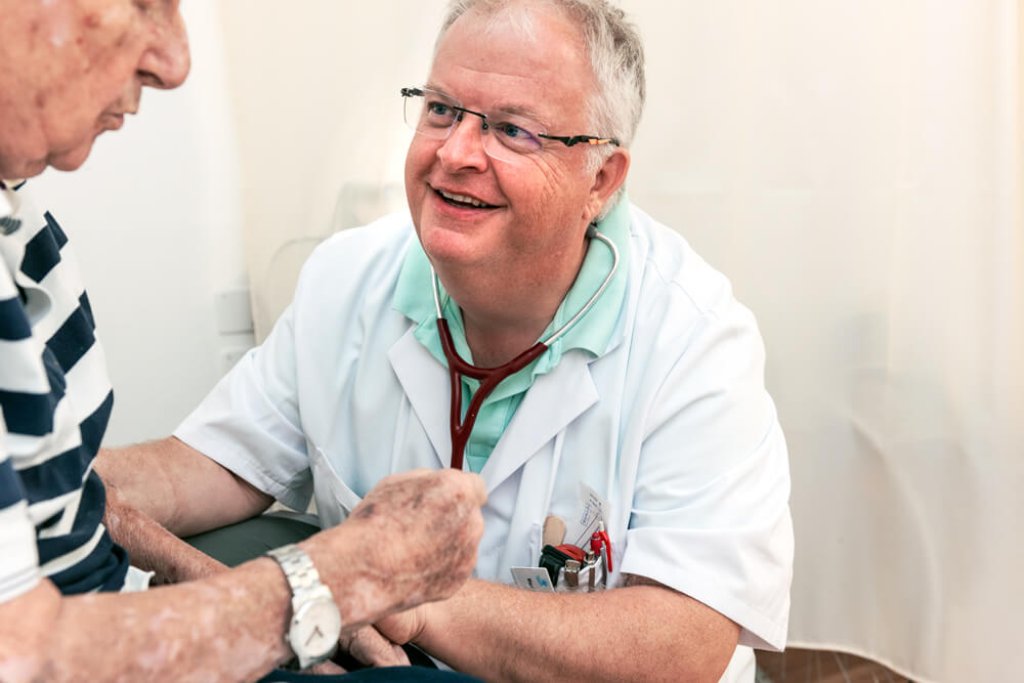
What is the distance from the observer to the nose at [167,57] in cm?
85

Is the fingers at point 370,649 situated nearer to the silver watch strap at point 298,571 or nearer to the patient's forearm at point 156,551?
the patient's forearm at point 156,551

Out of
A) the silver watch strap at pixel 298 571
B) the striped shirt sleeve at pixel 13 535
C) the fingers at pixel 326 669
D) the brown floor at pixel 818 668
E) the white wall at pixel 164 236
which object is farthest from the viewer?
the white wall at pixel 164 236

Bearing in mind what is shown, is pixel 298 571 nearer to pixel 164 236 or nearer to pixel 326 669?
Result: pixel 326 669

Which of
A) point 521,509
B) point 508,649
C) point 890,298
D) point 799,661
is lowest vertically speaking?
point 799,661

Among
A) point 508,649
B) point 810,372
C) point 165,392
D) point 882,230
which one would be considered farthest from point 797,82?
point 165,392

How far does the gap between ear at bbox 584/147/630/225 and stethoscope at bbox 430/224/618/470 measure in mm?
45

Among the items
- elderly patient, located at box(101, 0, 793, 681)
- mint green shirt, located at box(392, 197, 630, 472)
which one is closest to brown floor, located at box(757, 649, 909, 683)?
elderly patient, located at box(101, 0, 793, 681)

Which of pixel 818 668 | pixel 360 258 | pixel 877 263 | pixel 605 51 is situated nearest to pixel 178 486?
pixel 360 258

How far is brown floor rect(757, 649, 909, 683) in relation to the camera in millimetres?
2021

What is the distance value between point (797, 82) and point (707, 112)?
167 millimetres

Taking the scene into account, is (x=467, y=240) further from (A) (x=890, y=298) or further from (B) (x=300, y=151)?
(B) (x=300, y=151)

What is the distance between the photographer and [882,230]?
179 centimetres

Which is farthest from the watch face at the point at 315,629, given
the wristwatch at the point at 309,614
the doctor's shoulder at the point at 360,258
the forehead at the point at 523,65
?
the doctor's shoulder at the point at 360,258

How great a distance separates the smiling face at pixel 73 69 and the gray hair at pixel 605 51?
630 millimetres
